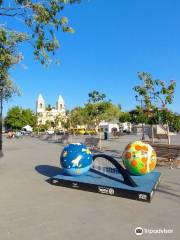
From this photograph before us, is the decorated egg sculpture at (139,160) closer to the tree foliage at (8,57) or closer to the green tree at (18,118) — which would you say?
the tree foliage at (8,57)

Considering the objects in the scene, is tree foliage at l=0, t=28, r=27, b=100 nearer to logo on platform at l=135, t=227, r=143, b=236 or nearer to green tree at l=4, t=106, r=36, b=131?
logo on platform at l=135, t=227, r=143, b=236

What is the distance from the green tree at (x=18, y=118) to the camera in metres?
89.6

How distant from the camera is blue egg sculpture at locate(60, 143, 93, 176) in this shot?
8.59 meters

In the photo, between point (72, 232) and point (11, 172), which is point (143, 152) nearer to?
point (72, 232)

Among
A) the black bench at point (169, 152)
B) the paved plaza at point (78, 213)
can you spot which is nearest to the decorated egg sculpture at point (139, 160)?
the paved plaza at point (78, 213)

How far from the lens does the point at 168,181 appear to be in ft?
30.2

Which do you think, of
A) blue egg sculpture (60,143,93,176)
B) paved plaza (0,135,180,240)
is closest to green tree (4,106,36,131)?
blue egg sculpture (60,143,93,176)

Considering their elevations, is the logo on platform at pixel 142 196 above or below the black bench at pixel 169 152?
below

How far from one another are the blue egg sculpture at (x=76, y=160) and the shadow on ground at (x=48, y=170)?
1983 mm

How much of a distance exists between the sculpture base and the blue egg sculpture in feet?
0.67

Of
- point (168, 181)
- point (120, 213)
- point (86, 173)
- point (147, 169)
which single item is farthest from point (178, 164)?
point (120, 213)

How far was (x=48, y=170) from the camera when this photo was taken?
11586 mm

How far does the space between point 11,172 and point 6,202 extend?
4.35m

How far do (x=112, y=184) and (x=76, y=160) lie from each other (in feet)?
5.21
